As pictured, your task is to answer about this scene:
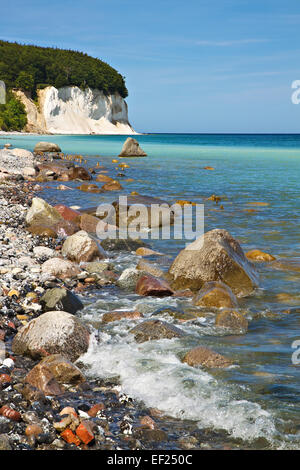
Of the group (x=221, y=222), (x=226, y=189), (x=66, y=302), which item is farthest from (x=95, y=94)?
(x=66, y=302)

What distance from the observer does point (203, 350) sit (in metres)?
6.54

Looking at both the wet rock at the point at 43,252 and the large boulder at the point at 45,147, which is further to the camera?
the large boulder at the point at 45,147

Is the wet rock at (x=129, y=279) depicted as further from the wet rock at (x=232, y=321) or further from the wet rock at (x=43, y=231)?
the wet rock at (x=43, y=231)

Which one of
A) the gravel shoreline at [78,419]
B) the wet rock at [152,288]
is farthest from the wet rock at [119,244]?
the gravel shoreline at [78,419]

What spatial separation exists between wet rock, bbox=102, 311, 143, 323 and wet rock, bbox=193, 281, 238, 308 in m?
1.33

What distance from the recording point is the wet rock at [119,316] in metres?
7.99

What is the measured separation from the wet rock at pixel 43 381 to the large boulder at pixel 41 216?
919 centimetres

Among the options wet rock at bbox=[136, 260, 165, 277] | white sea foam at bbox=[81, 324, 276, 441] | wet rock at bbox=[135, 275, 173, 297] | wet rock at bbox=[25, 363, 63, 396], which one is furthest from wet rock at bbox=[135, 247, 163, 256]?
wet rock at bbox=[25, 363, 63, 396]

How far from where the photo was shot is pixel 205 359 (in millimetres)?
6426

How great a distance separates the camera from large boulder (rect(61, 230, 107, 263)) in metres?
11.7

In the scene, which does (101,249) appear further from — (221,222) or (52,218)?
(221,222)

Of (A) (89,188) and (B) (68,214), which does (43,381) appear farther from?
(A) (89,188)

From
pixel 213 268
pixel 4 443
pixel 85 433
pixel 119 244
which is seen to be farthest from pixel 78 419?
pixel 119 244

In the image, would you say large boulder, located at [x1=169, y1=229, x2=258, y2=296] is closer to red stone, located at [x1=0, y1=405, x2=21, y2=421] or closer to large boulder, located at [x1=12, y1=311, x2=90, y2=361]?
large boulder, located at [x1=12, y1=311, x2=90, y2=361]
